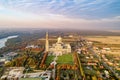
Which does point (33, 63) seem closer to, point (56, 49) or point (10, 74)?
point (10, 74)

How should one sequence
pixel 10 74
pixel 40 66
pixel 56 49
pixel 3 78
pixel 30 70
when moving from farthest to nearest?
pixel 56 49 → pixel 40 66 → pixel 30 70 → pixel 10 74 → pixel 3 78

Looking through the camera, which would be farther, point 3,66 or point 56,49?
point 56,49

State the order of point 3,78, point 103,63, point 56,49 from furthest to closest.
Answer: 1. point 56,49
2. point 103,63
3. point 3,78

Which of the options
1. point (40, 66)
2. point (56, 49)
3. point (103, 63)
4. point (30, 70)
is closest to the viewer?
point (30, 70)

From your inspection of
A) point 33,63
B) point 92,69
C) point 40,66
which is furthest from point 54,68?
point 92,69

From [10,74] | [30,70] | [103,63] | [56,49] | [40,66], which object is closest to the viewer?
[10,74]

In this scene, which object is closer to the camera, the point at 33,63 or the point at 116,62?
the point at 33,63

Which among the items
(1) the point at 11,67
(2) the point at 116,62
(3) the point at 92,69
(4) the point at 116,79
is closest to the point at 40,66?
(1) the point at 11,67

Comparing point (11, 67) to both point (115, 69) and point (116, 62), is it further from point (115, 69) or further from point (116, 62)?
point (116, 62)

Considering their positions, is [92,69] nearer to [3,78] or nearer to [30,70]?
[30,70]
